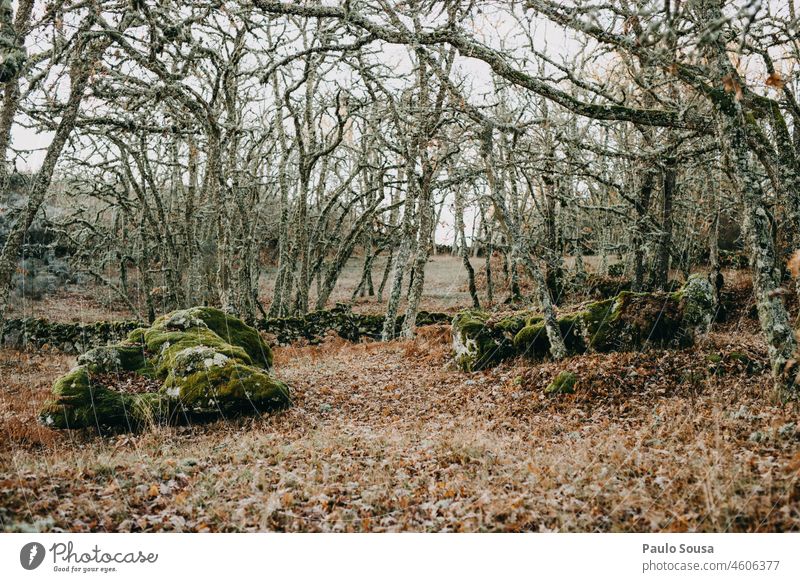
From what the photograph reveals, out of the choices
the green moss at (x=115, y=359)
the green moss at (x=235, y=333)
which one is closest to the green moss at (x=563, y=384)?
the green moss at (x=235, y=333)

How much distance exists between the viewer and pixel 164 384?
8.30 meters

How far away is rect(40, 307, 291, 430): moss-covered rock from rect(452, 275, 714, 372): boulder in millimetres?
4393

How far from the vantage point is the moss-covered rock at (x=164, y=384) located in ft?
24.6

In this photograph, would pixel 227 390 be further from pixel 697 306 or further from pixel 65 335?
pixel 65 335

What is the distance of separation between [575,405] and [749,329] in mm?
7110

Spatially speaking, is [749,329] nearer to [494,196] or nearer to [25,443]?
[494,196]

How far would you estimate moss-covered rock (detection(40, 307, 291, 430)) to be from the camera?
7.51 metres

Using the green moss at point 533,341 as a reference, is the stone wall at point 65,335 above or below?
below

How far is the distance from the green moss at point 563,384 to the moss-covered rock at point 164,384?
4344 millimetres

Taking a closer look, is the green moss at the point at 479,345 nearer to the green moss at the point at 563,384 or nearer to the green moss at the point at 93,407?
the green moss at the point at 563,384

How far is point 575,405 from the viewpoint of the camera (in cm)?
763

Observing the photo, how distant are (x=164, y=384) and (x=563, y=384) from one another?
6.41 m

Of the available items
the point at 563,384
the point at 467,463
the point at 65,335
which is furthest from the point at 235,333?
the point at 65,335

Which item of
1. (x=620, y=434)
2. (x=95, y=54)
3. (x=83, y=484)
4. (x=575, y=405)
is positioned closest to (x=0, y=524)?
(x=83, y=484)
